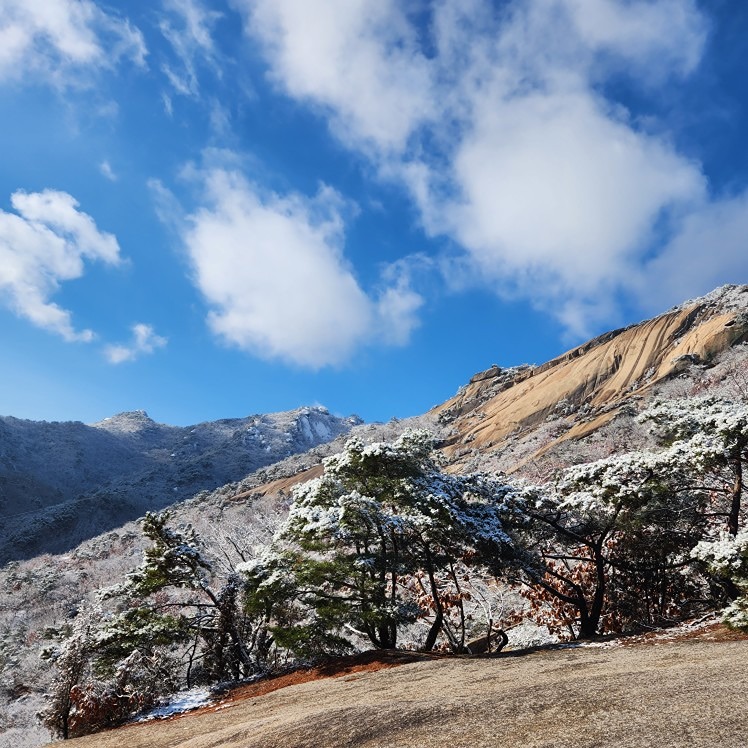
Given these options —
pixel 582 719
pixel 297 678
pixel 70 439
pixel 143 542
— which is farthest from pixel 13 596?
pixel 70 439

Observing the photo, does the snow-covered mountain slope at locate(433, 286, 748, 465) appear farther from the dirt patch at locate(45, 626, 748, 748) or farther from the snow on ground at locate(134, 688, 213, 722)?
the snow on ground at locate(134, 688, 213, 722)

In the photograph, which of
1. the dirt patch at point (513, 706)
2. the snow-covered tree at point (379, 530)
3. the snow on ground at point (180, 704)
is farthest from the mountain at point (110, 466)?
the dirt patch at point (513, 706)

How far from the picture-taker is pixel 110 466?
12862 centimetres

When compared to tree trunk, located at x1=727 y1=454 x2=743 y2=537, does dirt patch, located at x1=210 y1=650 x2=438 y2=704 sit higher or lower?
lower

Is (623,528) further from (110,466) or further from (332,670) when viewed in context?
(110,466)

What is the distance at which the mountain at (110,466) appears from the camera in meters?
74.9

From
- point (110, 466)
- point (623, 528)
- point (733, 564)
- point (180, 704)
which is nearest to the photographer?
point (733, 564)

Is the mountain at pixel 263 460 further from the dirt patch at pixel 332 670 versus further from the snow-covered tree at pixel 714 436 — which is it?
the snow-covered tree at pixel 714 436

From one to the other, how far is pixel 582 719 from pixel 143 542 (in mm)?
53432

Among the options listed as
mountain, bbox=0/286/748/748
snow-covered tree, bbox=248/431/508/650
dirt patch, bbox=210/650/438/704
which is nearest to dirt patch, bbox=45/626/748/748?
dirt patch, bbox=210/650/438/704

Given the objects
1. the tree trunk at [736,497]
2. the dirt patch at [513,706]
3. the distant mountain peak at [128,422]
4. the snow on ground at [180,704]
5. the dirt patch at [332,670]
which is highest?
the distant mountain peak at [128,422]

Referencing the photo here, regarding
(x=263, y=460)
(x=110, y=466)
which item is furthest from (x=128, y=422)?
(x=263, y=460)

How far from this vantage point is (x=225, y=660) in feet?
45.3

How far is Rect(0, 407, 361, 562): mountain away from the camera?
74875 mm
